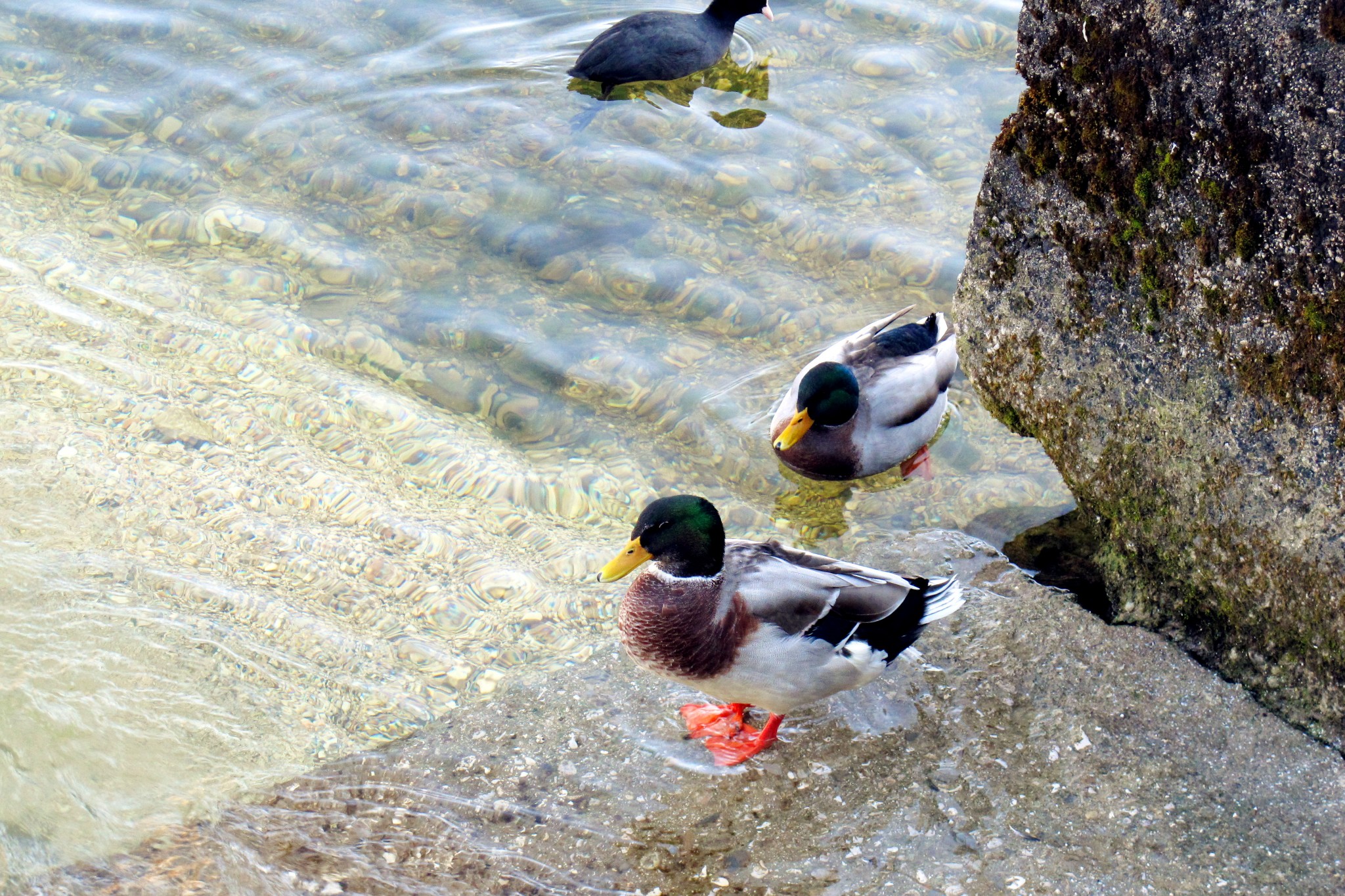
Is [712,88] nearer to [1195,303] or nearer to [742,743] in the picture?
[1195,303]

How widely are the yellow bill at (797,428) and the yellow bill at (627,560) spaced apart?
1342 mm

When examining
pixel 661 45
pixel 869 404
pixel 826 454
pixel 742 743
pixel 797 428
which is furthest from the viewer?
pixel 661 45

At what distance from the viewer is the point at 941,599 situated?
3846 millimetres

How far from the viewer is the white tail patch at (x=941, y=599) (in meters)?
3.79

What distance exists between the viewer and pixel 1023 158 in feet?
12.7

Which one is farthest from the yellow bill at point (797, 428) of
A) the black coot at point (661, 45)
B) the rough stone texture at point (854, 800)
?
the black coot at point (661, 45)

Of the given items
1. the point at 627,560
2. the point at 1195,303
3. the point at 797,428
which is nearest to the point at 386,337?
the point at 797,428

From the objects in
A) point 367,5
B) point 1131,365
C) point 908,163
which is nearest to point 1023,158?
point 1131,365

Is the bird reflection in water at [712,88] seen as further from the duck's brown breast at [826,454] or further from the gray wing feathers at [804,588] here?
the gray wing feathers at [804,588]

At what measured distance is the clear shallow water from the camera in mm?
3877

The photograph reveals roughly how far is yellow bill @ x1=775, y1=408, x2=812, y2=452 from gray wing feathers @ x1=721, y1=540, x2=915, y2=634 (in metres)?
1.10

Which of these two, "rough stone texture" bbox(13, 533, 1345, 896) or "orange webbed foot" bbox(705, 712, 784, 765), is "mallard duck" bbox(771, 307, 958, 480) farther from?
"orange webbed foot" bbox(705, 712, 784, 765)

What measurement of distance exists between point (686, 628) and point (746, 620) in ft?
0.69

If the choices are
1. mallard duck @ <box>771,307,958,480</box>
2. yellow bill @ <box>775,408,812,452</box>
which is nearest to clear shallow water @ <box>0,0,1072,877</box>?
mallard duck @ <box>771,307,958,480</box>
